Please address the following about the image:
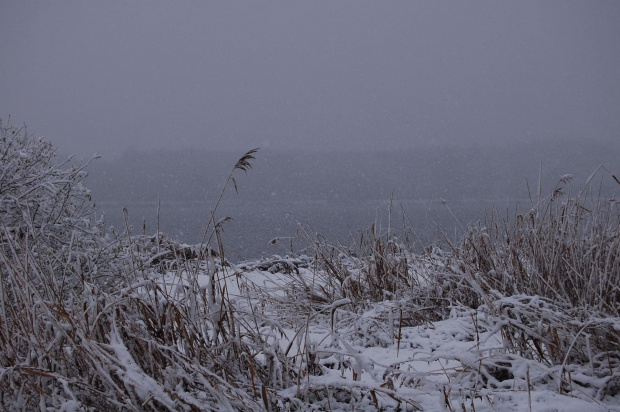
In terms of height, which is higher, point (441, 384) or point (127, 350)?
point (127, 350)

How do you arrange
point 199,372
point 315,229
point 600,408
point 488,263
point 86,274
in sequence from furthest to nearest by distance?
point 315,229 → point 86,274 → point 488,263 → point 600,408 → point 199,372

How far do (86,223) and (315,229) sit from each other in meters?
1.89

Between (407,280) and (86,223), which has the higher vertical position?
(86,223)

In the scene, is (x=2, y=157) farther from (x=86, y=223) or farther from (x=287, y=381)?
(x=287, y=381)

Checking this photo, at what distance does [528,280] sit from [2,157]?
3.62 metres

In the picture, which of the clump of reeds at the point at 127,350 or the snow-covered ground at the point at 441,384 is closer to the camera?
the clump of reeds at the point at 127,350

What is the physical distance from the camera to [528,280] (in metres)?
2.69

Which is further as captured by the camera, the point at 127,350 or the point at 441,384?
the point at 441,384

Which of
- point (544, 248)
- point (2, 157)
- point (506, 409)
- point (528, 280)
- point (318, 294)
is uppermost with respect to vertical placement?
point (2, 157)

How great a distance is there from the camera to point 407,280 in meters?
3.62

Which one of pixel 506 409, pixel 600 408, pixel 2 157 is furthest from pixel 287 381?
pixel 2 157

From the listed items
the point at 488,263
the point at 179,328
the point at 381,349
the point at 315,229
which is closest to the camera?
the point at 179,328

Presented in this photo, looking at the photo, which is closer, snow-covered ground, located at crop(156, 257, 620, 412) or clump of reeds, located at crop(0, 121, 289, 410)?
clump of reeds, located at crop(0, 121, 289, 410)

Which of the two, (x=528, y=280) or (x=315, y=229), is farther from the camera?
(x=315, y=229)
